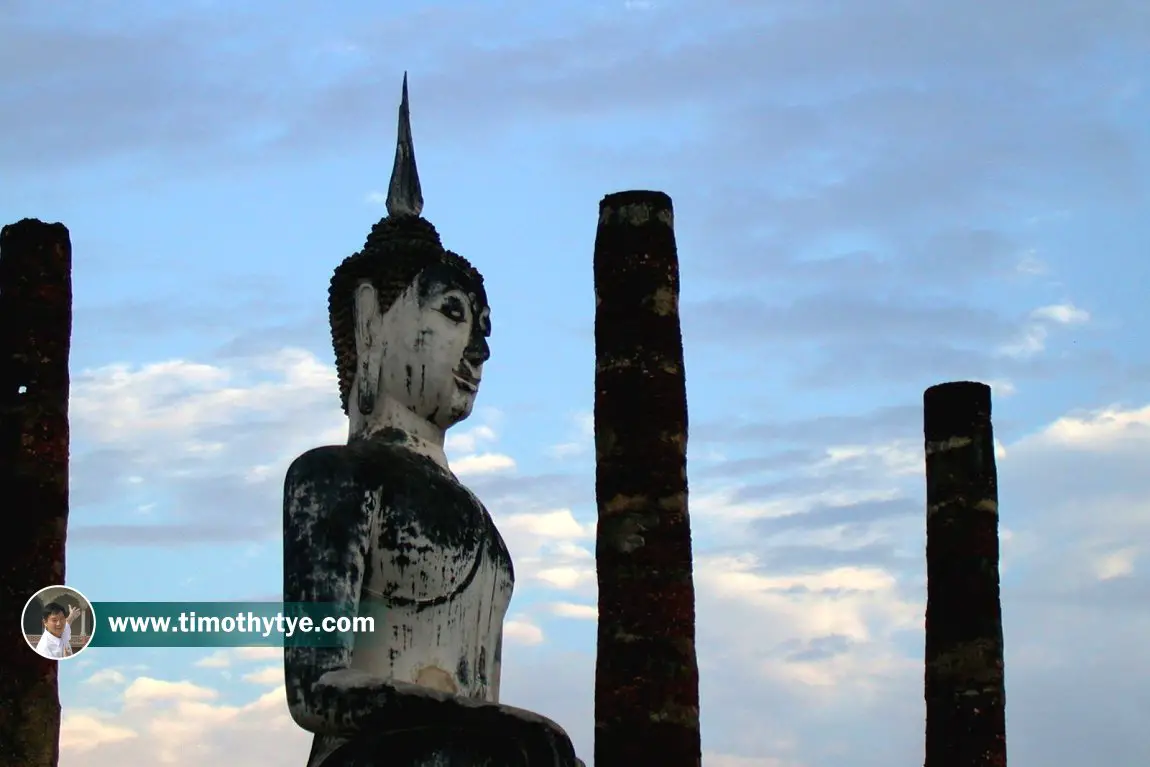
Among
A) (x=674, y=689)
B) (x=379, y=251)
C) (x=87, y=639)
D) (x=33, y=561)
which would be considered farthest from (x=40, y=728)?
(x=379, y=251)

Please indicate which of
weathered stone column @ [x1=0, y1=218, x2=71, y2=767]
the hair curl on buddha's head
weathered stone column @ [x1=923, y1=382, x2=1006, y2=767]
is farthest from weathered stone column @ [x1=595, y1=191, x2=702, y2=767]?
the hair curl on buddha's head

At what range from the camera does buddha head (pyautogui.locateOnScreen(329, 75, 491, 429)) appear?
6469 mm

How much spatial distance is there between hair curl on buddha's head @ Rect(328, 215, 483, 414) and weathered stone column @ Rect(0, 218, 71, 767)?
843 centimetres

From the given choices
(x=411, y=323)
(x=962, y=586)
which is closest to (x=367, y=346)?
(x=411, y=323)

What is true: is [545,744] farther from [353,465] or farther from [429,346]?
[429,346]

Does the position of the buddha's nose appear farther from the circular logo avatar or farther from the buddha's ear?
the circular logo avatar

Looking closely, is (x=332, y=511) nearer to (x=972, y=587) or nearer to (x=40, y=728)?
(x=40, y=728)

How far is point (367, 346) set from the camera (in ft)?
21.5

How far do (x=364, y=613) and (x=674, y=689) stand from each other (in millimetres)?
7093

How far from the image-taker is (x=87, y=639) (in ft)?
26.7

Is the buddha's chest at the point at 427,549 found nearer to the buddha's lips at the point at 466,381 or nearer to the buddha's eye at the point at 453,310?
the buddha's lips at the point at 466,381

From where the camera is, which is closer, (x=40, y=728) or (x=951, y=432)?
(x=40, y=728)

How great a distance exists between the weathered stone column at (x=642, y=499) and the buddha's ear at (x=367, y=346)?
6.71 meters

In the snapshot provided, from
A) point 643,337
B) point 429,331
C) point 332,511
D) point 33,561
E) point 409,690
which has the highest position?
point 643,337
